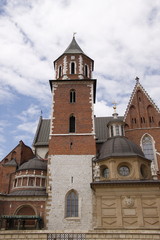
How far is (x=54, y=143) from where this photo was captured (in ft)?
81.8

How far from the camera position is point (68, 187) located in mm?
22562

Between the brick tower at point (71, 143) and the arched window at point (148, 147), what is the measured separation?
6893mm

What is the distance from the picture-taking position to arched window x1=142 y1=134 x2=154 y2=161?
27141 millimetres

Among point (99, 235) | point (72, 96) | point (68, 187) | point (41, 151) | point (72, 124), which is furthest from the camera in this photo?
point (41, 151)

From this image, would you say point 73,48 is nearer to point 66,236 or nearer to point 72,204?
point 72,204

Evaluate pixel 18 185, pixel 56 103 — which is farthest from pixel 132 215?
pixel 56 103

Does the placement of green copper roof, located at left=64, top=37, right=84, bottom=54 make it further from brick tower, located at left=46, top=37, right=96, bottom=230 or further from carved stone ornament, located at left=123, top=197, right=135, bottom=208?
carved stone ornament, located at left=123, top=197, right=135, bottom=208

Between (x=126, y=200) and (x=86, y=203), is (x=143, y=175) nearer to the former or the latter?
(x=126, y=200)

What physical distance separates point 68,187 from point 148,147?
435 inches

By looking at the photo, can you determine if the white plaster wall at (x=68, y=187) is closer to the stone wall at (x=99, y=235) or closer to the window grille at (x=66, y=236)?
the window grille at (x=66, y=236)

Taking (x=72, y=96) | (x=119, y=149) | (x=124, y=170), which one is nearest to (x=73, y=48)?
(x=72, y=96)

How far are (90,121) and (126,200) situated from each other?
9.33 meters

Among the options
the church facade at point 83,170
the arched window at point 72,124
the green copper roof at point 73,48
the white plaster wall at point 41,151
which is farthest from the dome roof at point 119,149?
the green copper roof at point 73,48

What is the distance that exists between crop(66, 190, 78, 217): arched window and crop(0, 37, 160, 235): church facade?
0.09 m
